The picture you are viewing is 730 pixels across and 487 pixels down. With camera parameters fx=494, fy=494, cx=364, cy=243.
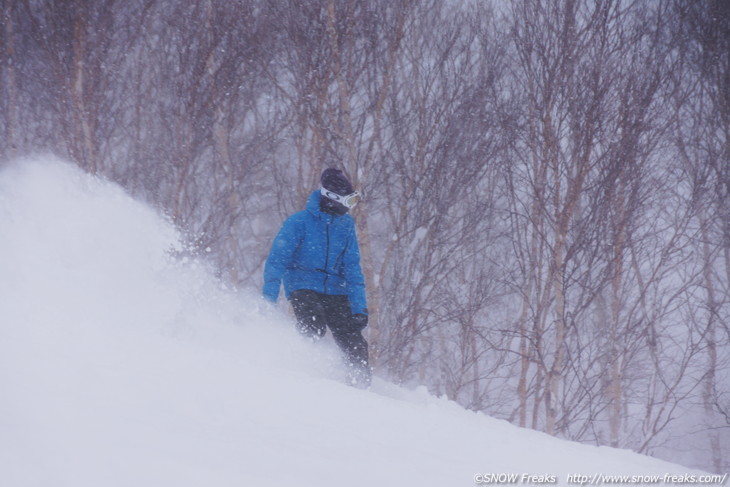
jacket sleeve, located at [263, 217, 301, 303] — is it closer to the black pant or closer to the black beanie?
the black pant

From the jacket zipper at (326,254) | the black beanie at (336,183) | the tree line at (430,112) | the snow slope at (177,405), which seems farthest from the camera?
the tree line at (430,112)

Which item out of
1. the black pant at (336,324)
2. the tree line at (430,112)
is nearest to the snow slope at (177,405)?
the black pant at (336,324)

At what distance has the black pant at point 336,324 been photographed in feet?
12.3

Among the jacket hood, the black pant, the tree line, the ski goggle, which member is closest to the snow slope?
the black pant

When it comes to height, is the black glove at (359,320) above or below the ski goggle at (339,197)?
below

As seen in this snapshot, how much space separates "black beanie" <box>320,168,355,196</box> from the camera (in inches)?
147

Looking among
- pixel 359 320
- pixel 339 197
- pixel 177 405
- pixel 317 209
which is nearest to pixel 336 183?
pixel 339 197

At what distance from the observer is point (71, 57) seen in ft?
21.2

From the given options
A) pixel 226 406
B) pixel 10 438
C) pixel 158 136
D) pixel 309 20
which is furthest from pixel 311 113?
pixel 10 438

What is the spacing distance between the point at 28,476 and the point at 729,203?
34.9ft

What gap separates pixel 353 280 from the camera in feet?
12.9

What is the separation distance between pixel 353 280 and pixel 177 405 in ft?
6.96

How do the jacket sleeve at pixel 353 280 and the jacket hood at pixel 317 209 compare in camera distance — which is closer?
the jacket hood at pixel 317 209

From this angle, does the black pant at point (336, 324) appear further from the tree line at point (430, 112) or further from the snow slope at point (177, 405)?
the tree line at point (430, 112)
